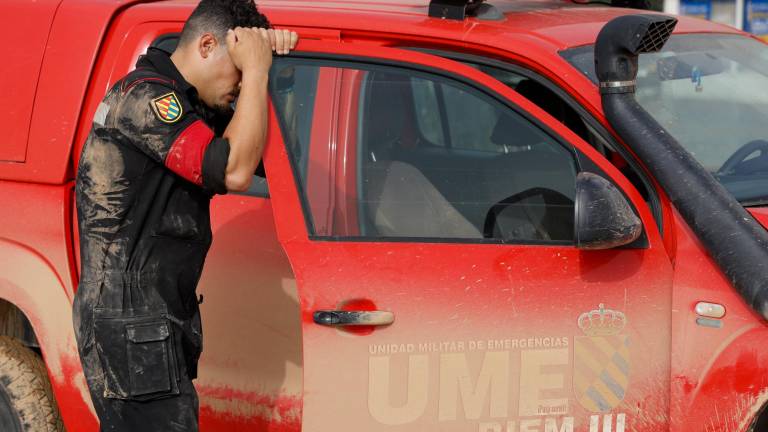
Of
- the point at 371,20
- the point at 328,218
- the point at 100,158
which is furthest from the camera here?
the point at 371,20

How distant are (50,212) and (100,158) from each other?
0.62 meters

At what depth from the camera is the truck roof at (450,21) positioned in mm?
2994

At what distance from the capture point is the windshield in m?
2.99

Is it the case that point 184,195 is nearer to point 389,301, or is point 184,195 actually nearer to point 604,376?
point 389,301

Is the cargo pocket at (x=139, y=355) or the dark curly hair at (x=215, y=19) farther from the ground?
the dark curly hair at (x=215, y=19)

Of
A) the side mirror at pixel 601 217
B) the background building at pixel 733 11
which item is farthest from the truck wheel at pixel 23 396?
the background building at pixel 733 11

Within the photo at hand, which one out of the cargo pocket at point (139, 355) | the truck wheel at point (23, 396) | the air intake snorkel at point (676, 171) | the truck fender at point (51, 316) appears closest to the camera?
the air intake snorkel at point (676, 171)

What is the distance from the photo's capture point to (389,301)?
270cm

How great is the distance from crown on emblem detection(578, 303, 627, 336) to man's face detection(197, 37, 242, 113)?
1033mm

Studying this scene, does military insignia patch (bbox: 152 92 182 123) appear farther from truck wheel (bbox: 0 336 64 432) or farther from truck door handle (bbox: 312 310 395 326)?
truck wheel (bbox: 0 336 64 432)

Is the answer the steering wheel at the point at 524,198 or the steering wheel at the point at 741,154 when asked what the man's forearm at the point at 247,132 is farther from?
the steering wheel at the point at 741,154

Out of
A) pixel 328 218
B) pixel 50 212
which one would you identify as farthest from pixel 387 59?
pixel 50 212

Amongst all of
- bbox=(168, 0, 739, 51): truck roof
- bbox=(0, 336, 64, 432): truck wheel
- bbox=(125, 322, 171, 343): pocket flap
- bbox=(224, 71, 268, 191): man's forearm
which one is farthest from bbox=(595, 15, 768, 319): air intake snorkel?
bbox=(0, 336, 64, 432): truck wheel

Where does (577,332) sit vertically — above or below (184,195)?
below
